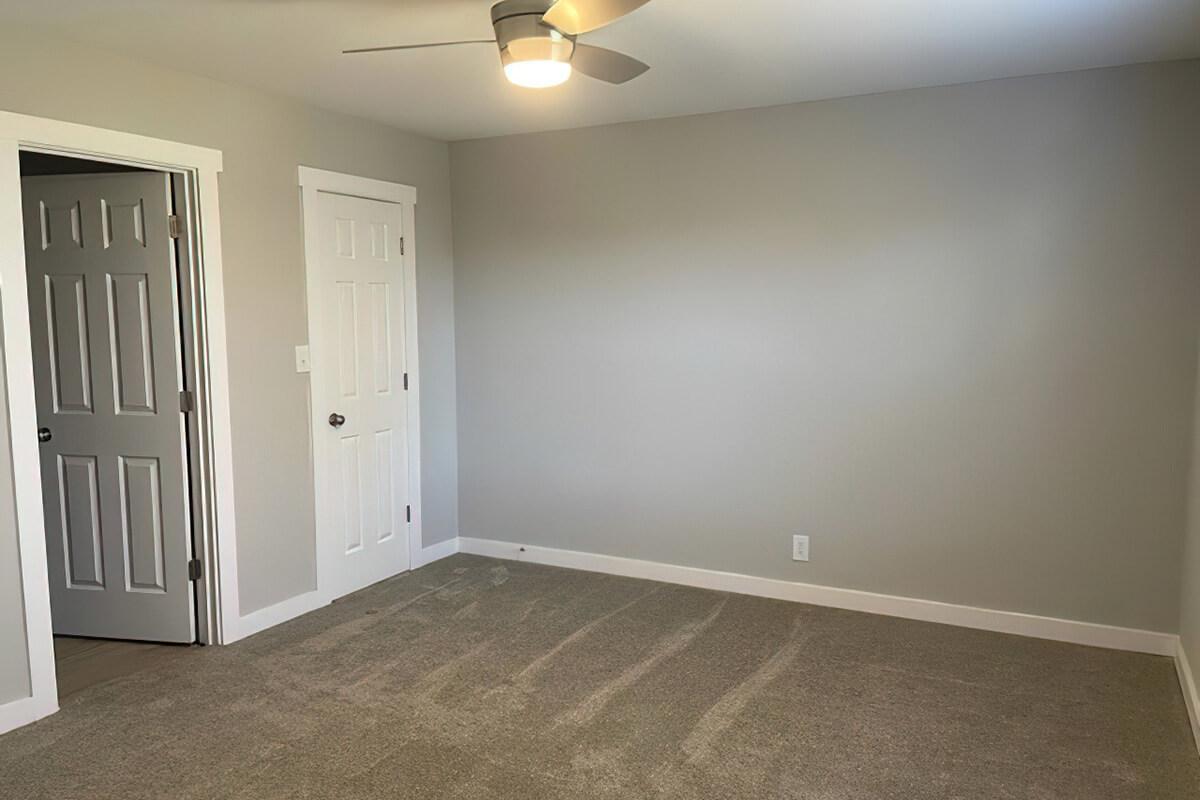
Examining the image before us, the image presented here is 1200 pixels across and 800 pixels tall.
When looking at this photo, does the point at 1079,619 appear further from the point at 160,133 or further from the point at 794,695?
the point at 160,133

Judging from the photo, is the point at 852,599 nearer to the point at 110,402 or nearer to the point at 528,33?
the point at 528,33

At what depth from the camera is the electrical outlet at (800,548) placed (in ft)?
13.6

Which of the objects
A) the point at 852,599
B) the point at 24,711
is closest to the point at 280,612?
the point at 24,711

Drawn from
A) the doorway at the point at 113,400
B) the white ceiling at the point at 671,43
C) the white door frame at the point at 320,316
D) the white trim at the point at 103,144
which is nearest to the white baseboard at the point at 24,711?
the doorway at the point at 113,400

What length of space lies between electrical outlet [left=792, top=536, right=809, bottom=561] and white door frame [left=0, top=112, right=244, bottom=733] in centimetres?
264

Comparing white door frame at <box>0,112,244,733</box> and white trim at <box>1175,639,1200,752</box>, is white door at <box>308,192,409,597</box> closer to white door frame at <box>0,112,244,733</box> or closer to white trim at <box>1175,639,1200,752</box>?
white door frame at <box>0,112,244,733</box>

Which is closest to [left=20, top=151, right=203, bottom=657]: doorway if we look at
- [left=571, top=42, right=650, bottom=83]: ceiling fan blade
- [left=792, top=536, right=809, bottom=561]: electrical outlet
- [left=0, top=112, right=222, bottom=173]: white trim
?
[left=0, top=112, right=222, bottom=173]: white trim

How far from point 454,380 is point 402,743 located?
8.32 ft

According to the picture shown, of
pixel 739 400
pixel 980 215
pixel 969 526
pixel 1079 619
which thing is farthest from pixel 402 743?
pixel 980 215

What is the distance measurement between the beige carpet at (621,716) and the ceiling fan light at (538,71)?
213 centimetres

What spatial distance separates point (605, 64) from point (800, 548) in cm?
251

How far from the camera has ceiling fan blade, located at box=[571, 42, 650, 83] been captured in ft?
8.61

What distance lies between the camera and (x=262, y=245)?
3.76 meters

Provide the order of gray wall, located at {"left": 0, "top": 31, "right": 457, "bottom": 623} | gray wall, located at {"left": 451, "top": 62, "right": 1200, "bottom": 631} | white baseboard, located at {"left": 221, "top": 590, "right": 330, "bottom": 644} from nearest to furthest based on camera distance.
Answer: gray wall, located at {"left": 0, "top": 31, "right": 457, "bottom": 623} < gray wall, located at {"left": 451, "top": 62, "right": 1200, "bottom": 631} < white baseboard, located at {"left": 221, "top": 590, "right": 330, "bottom": 644}
